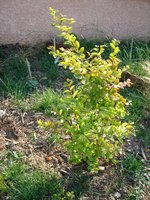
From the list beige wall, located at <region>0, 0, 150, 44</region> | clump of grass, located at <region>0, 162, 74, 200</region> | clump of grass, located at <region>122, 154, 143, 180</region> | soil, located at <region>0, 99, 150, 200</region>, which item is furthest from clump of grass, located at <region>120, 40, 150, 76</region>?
clump of grass, located at <region>0, 162, 74, 200</region>

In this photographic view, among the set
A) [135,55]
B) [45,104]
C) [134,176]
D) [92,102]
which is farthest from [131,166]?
[135,55]

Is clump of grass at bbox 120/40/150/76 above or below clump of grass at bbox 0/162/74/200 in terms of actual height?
above

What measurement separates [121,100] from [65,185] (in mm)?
793

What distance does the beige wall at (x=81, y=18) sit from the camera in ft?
17.8

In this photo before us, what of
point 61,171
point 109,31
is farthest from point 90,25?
point 61,171

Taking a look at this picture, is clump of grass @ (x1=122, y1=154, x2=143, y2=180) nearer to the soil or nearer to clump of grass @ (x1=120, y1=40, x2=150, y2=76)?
the soil

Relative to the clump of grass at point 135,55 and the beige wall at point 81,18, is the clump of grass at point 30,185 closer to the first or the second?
the clump of grass at point 135,55

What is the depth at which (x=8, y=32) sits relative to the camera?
545cm

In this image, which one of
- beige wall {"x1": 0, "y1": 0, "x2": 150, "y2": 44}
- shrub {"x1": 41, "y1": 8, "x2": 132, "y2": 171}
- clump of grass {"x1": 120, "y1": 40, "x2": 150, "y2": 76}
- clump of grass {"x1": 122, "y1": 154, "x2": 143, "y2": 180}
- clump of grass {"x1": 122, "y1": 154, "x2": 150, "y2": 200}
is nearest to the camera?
shrub {"x1": 41, "y1": 8, "x2": 132, "y2": 171}

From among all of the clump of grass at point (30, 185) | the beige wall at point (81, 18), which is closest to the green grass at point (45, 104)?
the clump of grass at point (30, 185)

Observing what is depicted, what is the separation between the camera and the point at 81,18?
568 centimetres

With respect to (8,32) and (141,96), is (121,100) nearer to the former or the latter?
(141,96)

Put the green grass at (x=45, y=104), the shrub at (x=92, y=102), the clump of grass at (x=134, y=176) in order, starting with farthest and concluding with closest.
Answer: the clump of grass at (x=134, y=176)
the green grass at (x=45, y=104)
the shrub at (x=92, y=102)

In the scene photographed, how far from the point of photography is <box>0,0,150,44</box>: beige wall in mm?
5434
